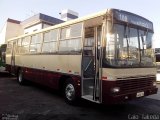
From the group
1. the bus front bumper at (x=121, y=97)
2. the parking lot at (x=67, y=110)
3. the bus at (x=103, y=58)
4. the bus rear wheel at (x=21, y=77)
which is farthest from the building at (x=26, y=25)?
the bus front bumper at (x=121, y=97)

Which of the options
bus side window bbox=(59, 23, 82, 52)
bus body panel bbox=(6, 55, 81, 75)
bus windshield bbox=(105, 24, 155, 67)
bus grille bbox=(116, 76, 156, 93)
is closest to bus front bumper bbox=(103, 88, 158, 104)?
bus grille bbox=(116, 76, 156, 93)

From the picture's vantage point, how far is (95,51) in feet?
24.6

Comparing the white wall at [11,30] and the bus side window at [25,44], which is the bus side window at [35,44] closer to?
the bus side window at [25,44]

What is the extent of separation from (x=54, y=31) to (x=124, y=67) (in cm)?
417

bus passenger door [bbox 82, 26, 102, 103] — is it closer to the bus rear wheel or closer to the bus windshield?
the bus windshield

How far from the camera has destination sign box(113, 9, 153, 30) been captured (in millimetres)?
7006

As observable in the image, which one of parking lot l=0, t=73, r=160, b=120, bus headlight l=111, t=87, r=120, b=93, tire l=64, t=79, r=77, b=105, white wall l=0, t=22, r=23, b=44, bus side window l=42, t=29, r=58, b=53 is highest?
white wall l=0, t=22, r=23, b=44

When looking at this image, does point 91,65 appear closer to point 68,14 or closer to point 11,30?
point 11,30

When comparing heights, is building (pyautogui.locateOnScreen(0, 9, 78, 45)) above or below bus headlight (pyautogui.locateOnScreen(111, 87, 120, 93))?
above

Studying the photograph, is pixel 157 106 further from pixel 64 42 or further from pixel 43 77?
pixel 43 77

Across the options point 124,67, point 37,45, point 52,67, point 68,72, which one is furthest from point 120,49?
A: point 37,45

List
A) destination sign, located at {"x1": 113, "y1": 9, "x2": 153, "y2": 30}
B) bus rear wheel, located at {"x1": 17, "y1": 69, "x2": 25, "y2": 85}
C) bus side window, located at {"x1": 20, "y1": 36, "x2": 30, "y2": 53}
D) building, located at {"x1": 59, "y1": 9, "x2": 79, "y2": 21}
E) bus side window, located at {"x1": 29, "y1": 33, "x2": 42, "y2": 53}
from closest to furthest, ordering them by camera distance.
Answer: destination sign, located at {"x1": 113, "y1": 9, "x2": 153, "y2": 30} → bus side window, located at {"x1": 29, "y1": 33, "x2": 42, "y2": 53} → bus side window, located at {"x1": 20, "y1": 36, "x2": 30, "y2": 53} → bus rear wheel, located at {"x1": 17, "y1": 69, "x2": 25, "y2": 85} → building, located at {"x1": 59, "y1": 9, "x2": 79, "y2": 21}

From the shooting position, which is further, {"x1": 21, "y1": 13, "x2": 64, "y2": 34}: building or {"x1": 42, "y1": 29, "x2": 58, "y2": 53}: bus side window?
{"x1": 21, "y1": 13, "x2": 64, "y2": 34}: building

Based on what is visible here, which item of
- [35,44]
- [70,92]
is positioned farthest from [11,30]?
[70,92]
